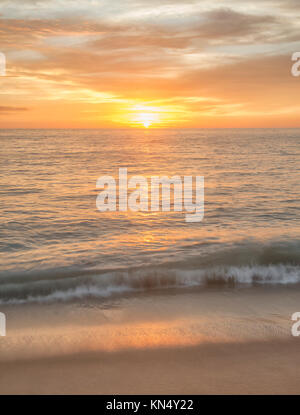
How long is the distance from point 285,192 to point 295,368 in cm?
1280

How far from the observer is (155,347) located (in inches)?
200

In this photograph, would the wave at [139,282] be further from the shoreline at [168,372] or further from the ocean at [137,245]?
the shoreline at [168,372]

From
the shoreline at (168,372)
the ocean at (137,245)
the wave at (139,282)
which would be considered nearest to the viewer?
the shoreline at (168,372)

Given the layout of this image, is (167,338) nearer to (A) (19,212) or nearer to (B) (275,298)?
(B) (275,298)

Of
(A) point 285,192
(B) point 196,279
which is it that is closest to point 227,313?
(B) point 196,279

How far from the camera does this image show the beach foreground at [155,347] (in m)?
4.32

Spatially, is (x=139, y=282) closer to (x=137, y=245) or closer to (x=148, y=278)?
(x=148, y=278)

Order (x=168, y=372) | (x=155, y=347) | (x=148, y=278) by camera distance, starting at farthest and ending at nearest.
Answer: (x=148, y=278), (x=155, y=347), (x=168, y=372)

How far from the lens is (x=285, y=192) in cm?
1633

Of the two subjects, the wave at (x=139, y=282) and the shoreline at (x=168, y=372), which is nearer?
the shoreline at (x=168, y=372)

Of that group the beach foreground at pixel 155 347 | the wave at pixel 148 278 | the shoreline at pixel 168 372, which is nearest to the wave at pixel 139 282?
the wave at pixel 148 278

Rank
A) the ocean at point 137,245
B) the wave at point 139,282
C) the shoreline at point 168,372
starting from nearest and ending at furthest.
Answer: the shoreline at point 168,372 < the wave at point 139,282 < the ocean at point 137,245

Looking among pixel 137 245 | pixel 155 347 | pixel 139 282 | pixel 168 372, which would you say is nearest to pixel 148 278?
pixel 139 282

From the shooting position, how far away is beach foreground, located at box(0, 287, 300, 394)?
14.2ft
